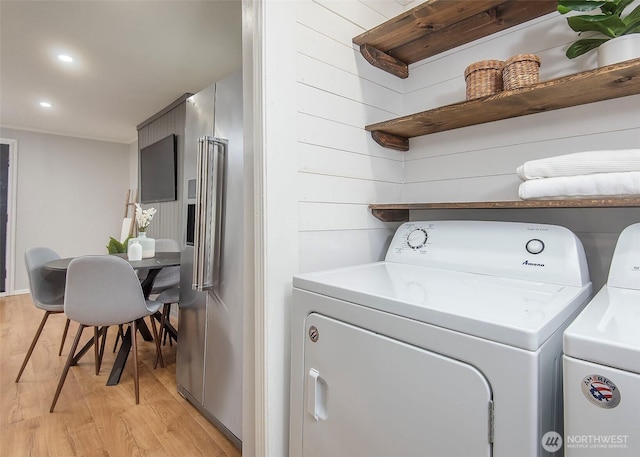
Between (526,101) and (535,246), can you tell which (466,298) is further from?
(526,101)

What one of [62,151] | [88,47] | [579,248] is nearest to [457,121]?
[579,248]

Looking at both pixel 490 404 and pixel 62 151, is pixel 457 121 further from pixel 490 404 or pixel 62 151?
pixel 62 151

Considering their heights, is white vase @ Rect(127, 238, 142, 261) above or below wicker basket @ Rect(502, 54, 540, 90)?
below

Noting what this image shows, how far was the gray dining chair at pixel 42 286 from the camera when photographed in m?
2.36

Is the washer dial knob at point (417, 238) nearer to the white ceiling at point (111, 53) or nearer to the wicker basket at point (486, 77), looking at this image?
the wicker basket at point (486, 77)

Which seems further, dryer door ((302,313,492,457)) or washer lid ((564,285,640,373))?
dryer door ((302,313,492,457))

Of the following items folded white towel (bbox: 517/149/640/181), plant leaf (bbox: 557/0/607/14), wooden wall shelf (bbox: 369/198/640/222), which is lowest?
wooden wall shelf (bbox: 369/198/640/222)

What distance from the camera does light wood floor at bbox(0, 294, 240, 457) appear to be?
5.41 ft

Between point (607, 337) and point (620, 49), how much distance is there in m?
0.88

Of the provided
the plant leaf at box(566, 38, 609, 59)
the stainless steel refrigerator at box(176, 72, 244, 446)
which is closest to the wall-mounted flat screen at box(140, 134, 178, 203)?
the stainless steel refrigerator at box(176, 72, 244, 446)

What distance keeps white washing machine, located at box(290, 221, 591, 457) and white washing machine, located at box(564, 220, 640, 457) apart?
0.05 meters

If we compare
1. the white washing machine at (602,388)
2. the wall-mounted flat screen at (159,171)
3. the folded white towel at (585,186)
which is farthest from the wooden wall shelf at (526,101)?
the wall-mounted flat screen at (159,171)

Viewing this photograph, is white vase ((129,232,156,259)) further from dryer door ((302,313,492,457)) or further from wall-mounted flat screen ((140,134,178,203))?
dryer door ((302,313,492,457))

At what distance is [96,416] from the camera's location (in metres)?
1.91
